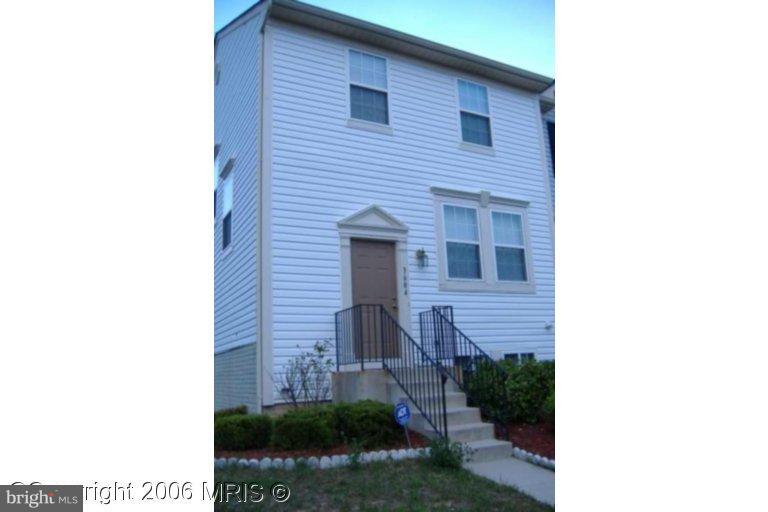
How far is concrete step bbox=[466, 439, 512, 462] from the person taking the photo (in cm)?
382

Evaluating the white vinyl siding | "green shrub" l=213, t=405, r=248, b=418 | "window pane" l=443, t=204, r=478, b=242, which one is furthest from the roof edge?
"green shrub" l=213, t=405, r=248, b=418

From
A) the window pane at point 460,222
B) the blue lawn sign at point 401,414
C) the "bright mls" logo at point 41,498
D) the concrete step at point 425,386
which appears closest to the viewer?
the "bright mls" logo at point 41,498

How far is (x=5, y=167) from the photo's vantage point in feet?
7.84

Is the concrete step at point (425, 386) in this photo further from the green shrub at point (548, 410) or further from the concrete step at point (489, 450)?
the green shrub at point (548, 410)

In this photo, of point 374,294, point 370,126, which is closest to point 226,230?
point 374,294

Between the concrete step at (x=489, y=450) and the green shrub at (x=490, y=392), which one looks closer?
the concrete step at (x=489, y=450)

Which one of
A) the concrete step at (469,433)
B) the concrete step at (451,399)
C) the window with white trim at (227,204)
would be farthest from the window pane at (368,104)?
the concrete step at (469,433)

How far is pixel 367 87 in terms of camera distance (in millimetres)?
5094

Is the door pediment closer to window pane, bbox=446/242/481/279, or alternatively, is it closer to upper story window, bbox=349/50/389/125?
window pane, bbox=446/242/481/279

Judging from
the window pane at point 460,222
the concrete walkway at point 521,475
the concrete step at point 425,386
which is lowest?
the concrete walkway at point 521,475

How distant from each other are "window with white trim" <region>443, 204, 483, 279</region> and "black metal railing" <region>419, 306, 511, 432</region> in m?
0.34

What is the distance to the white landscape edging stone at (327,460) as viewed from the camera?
352 centimetres

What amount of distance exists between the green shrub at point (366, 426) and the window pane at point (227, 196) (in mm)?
1752

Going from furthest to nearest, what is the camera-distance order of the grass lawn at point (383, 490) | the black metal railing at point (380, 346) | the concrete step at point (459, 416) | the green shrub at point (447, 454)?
the black metal railing at point (380, 346) < the concrete step at point (459, 416) < the green shrub at point (447, 454) < the grass lawn at point (383, 490)
